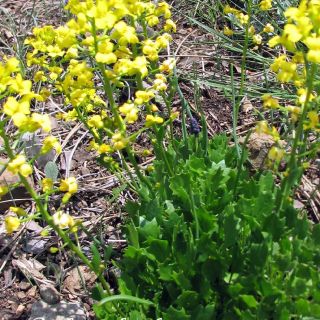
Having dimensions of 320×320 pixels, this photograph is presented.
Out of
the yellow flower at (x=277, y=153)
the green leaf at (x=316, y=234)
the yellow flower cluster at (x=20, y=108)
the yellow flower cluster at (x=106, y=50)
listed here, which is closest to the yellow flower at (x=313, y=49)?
the yellow flower at (x=277, y=153)

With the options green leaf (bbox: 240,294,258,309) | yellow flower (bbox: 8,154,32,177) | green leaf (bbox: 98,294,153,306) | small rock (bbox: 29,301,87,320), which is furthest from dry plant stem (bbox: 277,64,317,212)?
small rock (bbox: 29,301,87,320)

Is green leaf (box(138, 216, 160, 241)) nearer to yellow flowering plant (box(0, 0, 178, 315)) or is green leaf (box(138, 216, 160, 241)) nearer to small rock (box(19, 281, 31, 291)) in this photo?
yellow flowering plant (box(0, 0, 178, 315))

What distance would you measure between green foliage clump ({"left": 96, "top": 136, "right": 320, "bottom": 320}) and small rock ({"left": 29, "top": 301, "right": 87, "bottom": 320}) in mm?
449

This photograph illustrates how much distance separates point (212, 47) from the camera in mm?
4641

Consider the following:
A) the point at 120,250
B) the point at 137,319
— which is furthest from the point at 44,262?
the point at 137,319

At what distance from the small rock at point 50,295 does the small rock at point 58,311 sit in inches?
2.2

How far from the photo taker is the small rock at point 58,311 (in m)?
2.87

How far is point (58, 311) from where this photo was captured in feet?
9.50

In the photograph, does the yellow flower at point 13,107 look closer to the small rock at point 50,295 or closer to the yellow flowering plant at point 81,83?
the yellow flowering plant at point 81,83

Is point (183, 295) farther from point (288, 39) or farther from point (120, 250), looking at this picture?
point (288, 39)

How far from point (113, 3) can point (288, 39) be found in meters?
0.65

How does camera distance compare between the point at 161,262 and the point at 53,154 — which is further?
the point at 53,154

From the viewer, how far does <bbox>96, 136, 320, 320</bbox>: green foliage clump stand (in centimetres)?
225

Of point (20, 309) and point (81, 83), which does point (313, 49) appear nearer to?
point (81, 83)
